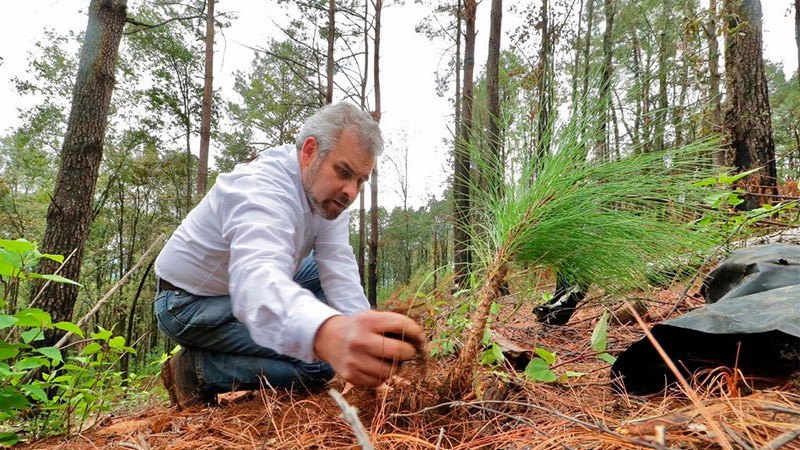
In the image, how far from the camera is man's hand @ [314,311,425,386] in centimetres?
70

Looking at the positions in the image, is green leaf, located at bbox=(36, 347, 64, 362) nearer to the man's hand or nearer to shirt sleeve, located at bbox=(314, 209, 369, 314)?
shirt sleeve, located at bbox=(314, 209, 369, 314)

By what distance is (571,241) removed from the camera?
1140 millimetres

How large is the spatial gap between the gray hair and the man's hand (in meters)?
0.95

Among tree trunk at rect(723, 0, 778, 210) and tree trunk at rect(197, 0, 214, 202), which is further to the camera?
tree trunk at rect(197, 0, 214, 202)

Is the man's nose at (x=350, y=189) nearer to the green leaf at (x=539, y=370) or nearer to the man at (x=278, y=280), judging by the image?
the man at (x=278, y=280)

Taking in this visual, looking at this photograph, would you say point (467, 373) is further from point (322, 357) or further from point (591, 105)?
point (591, 105)

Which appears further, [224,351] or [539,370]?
[224,351]

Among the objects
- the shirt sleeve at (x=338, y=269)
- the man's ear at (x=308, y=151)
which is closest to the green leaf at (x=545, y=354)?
the shirt sleeve at (x=338, y=269)

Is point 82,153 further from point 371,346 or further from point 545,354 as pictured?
point 545,354

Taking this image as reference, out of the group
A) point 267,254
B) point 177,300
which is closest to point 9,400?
point 177,300

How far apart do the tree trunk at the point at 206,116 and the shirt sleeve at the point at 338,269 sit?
6551 mm

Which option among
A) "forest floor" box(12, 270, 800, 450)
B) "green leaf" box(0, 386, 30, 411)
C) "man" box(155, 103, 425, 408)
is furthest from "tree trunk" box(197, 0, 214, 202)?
"forest floor" box(12, 270, 800, 450)

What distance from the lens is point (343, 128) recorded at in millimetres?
1500

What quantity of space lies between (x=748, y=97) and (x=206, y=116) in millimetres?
8656
